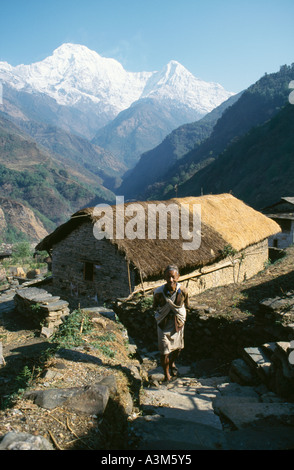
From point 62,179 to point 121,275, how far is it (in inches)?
4726

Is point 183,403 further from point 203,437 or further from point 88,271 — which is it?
point 88,271

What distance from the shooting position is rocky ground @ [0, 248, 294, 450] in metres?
2.99

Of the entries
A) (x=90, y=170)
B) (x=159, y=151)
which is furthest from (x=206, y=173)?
(x=90, y=170)

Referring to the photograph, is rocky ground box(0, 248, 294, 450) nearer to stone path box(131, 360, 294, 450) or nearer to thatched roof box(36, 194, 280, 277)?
stone path box(131, 360, 294, 450)

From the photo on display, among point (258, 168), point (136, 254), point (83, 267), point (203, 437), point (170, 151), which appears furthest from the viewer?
point (170, 151)

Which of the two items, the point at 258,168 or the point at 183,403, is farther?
the point at 258,168

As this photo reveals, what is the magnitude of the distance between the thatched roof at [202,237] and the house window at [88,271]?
1.57m

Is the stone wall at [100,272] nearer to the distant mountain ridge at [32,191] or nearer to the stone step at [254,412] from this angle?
the stone step at [254,412]

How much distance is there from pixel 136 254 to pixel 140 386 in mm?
5893

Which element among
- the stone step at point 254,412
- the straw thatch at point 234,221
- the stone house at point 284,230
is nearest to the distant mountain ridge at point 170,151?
the stone house at point 284,230

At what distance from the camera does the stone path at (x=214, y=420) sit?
3008 millimetres

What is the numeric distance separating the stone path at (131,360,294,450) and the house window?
6.95m

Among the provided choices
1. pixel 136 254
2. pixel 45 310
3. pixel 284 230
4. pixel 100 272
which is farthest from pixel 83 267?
pixel 284 230

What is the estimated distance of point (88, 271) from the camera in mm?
11688
